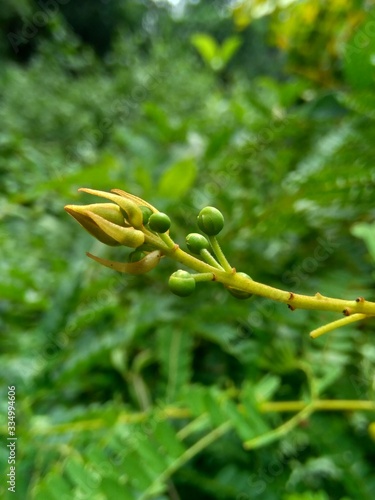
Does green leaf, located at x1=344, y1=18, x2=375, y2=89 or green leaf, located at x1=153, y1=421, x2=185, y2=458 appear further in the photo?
green leaf, located at x1=344, y1=18, x2=375, y2=89

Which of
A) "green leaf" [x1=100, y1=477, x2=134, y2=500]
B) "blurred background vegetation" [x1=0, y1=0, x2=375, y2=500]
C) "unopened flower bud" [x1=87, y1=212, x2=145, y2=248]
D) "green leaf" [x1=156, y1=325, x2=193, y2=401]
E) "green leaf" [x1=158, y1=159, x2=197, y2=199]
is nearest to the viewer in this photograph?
"unopened flower bud" [x1=87, y1=212, x2=145, y2=248]

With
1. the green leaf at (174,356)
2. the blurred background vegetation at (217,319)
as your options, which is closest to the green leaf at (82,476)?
the blurred background vegetation at (217,319)

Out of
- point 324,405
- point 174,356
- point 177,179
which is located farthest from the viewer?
point 177,179

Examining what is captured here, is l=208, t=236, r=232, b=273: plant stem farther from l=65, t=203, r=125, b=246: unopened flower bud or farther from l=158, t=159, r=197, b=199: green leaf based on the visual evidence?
l=158, t=159, r=197, b=199: green leaf

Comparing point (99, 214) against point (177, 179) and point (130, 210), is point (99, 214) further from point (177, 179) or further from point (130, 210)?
point (177, 179)

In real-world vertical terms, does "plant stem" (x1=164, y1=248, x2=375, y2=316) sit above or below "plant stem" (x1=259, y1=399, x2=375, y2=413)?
above

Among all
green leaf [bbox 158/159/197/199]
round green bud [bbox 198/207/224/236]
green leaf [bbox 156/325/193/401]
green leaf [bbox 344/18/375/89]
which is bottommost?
green leaf [bbox 156/325/193/401]

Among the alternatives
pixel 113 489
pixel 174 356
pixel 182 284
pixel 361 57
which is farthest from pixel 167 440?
pixel 361 57

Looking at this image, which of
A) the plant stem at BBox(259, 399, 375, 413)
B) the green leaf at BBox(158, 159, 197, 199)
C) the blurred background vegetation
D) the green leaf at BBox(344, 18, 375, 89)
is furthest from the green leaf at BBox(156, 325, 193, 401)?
the green leaf at BBox(344, 18, 375, 89)
